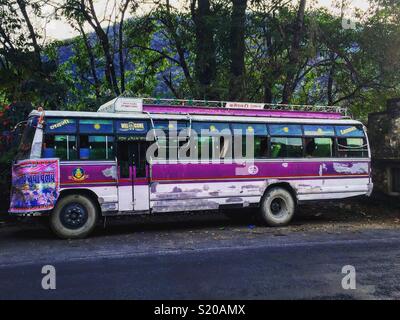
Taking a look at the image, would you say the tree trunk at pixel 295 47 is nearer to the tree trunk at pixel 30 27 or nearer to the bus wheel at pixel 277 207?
the bus wheel at pixel 277 207

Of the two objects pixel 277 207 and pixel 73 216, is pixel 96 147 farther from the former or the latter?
pixel 277 207

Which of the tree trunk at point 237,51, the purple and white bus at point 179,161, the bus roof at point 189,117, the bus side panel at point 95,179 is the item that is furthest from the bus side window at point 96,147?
the tree trunk at point 237,51

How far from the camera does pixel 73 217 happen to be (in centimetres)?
1068

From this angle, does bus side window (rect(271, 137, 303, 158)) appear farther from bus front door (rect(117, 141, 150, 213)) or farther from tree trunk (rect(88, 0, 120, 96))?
tree trunk (rect(88, 0, 120, 96))

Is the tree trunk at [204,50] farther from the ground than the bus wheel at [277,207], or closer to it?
farther from the ground

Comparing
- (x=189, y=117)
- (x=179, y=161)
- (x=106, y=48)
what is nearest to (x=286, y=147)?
(x=189, y=117)

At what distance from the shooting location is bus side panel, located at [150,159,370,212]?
11711mm

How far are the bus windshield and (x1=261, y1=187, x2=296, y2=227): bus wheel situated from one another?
20.7 ft

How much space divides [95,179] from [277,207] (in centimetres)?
538

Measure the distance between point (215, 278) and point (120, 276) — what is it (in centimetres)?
143

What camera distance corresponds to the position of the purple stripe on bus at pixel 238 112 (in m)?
12.1

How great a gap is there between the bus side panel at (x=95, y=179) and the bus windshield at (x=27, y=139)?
851mm

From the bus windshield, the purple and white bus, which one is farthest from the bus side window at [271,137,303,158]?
the bus windshield
